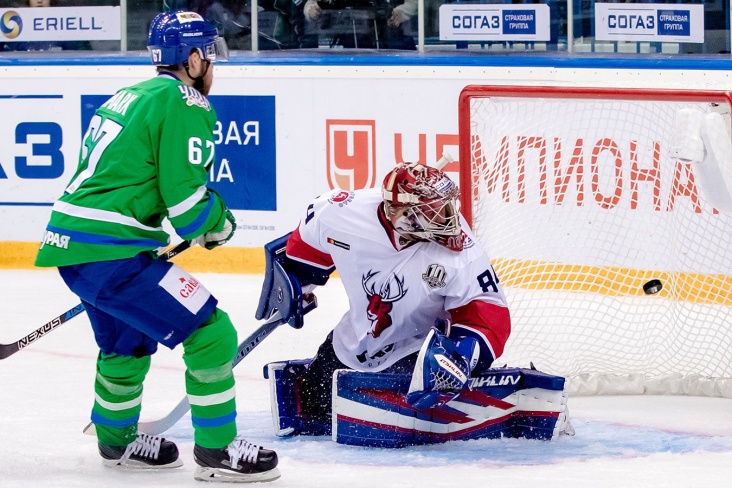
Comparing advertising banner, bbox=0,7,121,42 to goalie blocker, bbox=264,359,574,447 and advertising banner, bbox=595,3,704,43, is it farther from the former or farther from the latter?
goalie blocker, bbox=264,359,574,447

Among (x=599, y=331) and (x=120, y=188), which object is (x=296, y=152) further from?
(x=120, y=188)

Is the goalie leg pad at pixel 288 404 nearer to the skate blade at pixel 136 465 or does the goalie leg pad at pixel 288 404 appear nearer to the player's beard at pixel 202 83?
the skate blade at pixel 136 465

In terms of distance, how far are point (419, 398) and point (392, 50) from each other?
3.13 m

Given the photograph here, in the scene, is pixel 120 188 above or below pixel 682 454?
above

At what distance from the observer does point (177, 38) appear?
289 centimetres

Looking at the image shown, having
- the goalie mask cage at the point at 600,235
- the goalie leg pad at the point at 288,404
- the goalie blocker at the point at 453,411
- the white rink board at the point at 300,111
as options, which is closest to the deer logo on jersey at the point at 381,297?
the goalie blocker at the point at 453,411

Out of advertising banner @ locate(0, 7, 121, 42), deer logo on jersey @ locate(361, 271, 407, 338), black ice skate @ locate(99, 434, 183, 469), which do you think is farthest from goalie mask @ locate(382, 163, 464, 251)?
advertising banner @ locate(0, 7, 121, 42)

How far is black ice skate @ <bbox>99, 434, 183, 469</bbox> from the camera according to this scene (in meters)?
3.04

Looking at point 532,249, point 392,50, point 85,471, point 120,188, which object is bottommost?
point 85,471

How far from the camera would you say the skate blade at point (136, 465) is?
9.96 feet

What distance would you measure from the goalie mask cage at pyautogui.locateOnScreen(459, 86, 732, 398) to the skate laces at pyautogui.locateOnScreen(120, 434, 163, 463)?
1292 millimetres

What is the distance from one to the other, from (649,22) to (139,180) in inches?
128

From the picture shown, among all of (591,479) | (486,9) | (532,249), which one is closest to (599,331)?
(532,249)

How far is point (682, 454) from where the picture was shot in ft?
10.1
